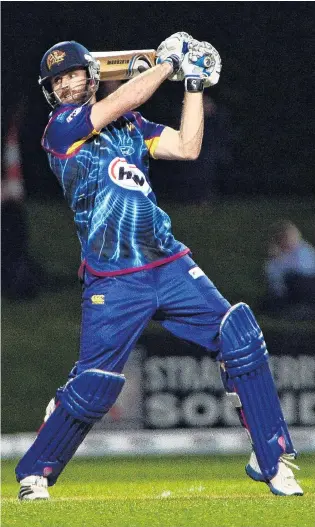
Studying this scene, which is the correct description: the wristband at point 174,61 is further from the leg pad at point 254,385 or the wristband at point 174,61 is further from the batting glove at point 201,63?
the leg pad at point 254,385

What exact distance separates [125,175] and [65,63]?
0.54 m

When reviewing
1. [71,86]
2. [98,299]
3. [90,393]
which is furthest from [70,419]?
[71,86]

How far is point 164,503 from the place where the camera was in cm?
579

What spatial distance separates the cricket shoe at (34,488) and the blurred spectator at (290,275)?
439 centimetres

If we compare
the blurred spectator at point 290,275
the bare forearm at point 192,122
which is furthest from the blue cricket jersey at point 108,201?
the blurred spectator at point 290,275

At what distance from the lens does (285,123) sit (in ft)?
39.9

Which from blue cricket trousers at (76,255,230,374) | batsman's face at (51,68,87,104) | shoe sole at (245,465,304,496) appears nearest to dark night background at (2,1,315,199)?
batsman's face at (51,68,87,104)

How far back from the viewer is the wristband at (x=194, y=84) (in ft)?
19.9

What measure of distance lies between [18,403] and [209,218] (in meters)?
2.87

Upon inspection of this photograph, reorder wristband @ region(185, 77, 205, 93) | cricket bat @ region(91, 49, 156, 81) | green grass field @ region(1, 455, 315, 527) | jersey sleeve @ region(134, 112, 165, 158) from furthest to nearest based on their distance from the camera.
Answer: cricket bat @ region(91, 49, 156, 81)
jersey sleeve @ region(134, 112, 165, 158)
wristband @ region(185, 77, 205, 93)
green grass field @ region(1, 455, 315, 527)

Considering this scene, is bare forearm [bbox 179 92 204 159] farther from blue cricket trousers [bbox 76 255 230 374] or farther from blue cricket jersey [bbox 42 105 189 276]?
blue cricket trousers [bbox 76 255 230 374]

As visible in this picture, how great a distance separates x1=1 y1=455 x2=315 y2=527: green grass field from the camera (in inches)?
209

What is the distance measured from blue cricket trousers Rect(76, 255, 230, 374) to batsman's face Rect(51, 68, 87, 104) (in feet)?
2.50

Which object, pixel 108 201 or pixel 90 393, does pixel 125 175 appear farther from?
pixel 90 393
